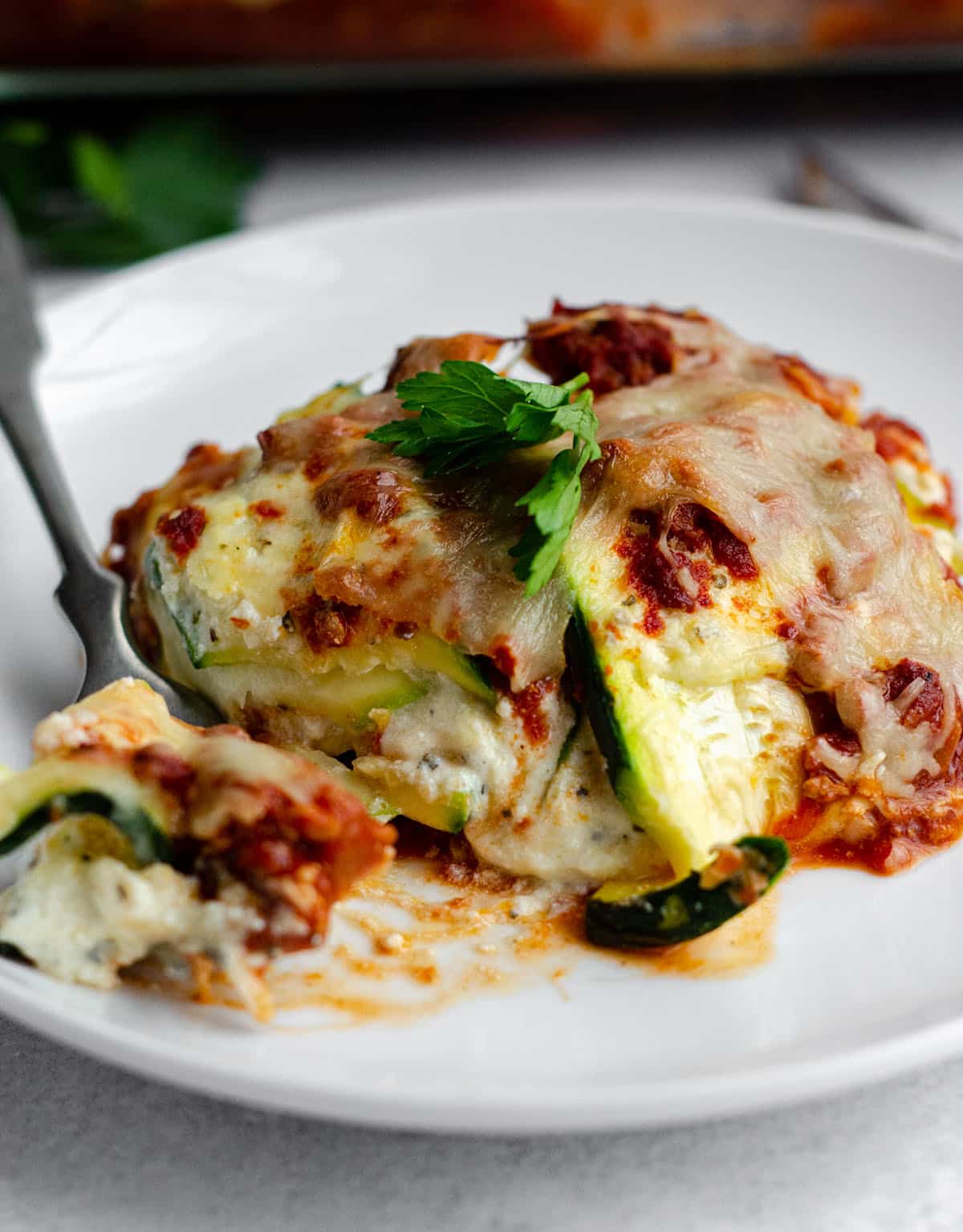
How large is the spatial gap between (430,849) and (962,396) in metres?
2.30

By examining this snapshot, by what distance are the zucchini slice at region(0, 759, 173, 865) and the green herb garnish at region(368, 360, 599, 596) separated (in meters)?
0.77

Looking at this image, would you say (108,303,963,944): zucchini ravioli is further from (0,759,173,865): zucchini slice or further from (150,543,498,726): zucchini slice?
(0,759,173,865): zucchini slice

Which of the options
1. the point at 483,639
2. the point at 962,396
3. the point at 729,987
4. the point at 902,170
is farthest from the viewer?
the point at 902,170

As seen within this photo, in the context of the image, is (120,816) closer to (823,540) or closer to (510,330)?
(823,540)

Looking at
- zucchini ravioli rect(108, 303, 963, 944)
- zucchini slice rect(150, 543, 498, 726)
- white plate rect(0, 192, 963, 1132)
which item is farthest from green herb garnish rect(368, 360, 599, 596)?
white plate rect(0, 192, 963, 1132)

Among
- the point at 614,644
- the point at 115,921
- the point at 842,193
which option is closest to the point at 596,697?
the point at 614,644

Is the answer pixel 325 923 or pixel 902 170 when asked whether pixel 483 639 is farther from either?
pixel 902 170

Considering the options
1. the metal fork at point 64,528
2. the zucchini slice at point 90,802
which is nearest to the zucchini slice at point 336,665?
the metal fork at point 64,528

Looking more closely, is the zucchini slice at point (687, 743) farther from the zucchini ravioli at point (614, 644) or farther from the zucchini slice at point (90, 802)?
the zucchini slice at point (90, 802)

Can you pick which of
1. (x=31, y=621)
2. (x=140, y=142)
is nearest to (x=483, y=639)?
(x=31, y=621)

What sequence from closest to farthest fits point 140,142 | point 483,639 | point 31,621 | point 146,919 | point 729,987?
point 146,919
point 729,987
point 483,639
point 31,621
point 140,142

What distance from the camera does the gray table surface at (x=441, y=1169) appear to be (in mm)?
2344

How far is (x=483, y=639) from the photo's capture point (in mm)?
2615

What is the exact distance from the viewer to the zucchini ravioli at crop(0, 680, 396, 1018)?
2.28m
